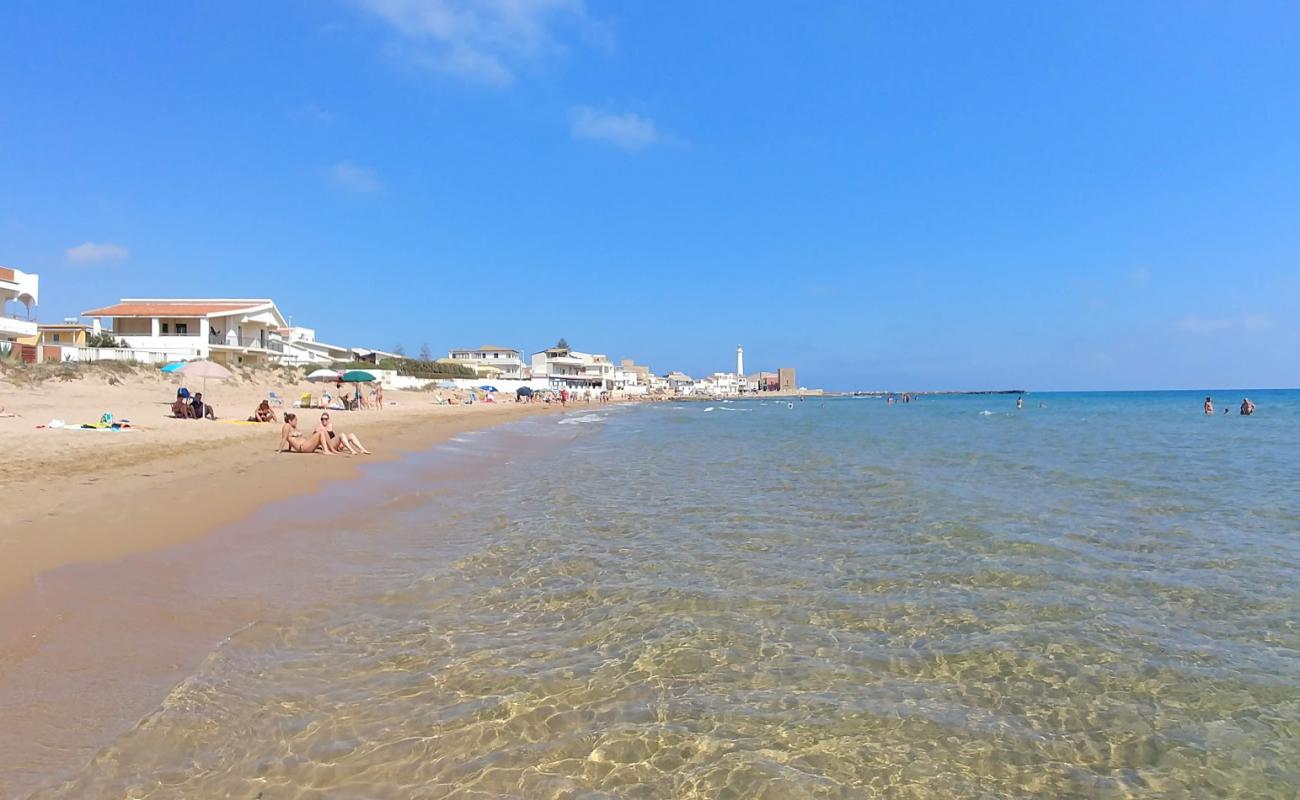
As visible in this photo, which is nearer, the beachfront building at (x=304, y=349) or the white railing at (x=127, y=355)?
the white railing at (x=127, y=355)

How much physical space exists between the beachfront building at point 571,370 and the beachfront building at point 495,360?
2.78 metres

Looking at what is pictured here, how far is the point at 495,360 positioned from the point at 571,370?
13029mm

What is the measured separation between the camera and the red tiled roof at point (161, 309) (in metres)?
41.4

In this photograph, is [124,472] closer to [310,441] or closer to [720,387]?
[310,441]

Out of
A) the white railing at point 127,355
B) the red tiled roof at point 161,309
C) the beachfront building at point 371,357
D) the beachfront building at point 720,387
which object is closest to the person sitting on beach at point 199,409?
the white railing at point 127,355

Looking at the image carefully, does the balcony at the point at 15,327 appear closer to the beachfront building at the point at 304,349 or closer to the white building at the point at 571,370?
the beachfront building at the point at 304,349

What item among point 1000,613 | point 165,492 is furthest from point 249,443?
point 1000,613

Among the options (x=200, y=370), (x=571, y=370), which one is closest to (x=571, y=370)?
(x=571, y=370)

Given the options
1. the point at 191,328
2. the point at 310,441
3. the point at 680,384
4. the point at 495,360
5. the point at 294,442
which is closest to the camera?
the point at 294,442

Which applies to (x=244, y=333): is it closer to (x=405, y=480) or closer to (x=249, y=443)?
(x=249, y=443)

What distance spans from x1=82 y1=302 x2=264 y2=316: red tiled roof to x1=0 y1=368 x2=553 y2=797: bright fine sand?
24775 mm

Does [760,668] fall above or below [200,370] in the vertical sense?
below

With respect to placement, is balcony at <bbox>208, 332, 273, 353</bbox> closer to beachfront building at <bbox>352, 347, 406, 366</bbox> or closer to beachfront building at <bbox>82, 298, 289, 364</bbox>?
beachfront building at <bbox>82, 298, 289, 364</bbox>

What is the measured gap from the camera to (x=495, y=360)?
9800cm
